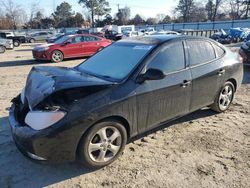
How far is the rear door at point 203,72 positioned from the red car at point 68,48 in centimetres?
1046

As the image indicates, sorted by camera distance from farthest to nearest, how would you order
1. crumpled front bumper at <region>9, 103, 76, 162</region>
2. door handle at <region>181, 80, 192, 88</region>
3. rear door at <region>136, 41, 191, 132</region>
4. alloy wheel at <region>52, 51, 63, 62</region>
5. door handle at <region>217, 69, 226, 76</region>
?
alloy wheel at <region>52, 51, 63, 62</region> < door handle at <region>217, 69, 226, 76</region> < door handle at <region>181, 80, 192, 88</region> < rear door at <region>136, 41, 191, 132</region> < crumpled front bumper at <region>9, 103, 76, 162</region>

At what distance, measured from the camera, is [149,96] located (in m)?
3.96

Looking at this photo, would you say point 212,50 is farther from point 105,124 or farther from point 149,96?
point 105,124

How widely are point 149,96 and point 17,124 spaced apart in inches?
69.3

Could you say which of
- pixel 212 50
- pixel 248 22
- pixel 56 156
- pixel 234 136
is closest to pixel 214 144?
pixel 234 136

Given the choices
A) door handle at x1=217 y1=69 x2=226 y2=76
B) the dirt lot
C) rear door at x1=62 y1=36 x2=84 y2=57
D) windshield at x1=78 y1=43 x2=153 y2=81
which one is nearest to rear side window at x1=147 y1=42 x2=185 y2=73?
windshield at x1=78 y1=43 x2=153 y2=81

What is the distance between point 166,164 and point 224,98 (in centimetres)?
242

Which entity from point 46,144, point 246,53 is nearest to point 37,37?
point 246,53

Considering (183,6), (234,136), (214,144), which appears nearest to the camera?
(214,144)

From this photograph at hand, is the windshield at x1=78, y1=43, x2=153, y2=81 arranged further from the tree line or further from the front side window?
the tree line

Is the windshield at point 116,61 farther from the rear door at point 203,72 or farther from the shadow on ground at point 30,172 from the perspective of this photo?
the shadow on ground at point 30,172

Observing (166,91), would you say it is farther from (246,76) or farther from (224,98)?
(246,76)

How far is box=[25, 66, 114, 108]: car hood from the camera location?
11.6ft

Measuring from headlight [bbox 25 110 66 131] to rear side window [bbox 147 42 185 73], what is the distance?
1.49m
